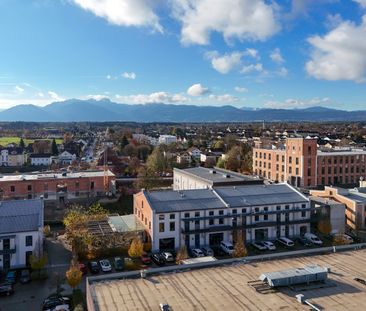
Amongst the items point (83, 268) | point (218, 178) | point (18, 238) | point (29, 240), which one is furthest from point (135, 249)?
point (218, 178)

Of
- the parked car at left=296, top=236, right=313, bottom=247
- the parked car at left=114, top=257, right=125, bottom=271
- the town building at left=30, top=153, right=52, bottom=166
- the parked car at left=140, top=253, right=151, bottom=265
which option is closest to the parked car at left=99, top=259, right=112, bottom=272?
the parked car at left=114, top=257, right=125, bottom=271

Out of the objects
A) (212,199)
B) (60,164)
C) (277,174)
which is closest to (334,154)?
(277,174)

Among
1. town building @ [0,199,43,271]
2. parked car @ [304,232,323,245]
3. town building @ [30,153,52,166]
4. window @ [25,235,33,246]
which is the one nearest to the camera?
town building @ [0,199,43,271]

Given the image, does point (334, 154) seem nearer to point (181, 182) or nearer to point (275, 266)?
point (181, 182)

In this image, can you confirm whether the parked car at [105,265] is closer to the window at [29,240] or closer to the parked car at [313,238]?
the window at [29,240]

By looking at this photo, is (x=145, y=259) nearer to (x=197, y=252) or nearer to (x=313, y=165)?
(x=197, y=252)

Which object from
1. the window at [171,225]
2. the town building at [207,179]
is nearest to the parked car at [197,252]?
the window at [171,225]

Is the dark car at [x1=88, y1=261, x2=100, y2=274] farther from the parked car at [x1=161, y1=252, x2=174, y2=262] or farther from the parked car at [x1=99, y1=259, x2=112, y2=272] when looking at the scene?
the parked car at [x1=161, y1=252, x2=174, y2=262]
